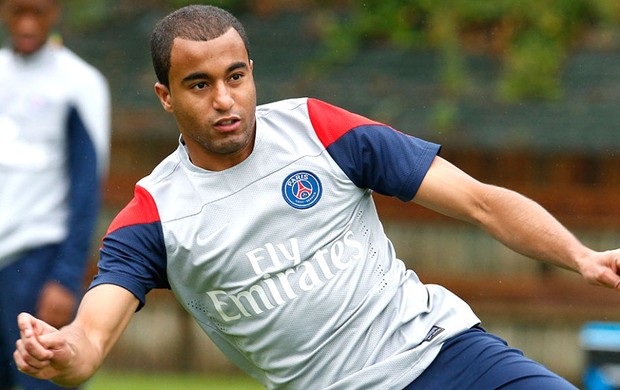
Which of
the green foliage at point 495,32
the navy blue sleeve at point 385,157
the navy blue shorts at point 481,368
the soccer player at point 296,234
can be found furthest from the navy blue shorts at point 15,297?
the green foliage at point 495,32

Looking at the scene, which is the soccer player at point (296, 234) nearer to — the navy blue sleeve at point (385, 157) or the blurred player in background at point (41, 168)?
the navy blue sleeve at point (385, 157)

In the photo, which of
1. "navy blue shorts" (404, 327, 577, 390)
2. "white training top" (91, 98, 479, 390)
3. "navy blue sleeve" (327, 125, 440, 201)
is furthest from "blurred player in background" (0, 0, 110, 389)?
"navy blue shorts" (404, 327, 577, 390)

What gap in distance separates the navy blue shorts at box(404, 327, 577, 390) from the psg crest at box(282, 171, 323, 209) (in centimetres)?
69

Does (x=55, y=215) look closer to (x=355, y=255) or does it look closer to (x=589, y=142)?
(x=355, y=255)

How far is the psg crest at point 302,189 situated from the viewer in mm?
4879

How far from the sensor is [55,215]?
7254 mm

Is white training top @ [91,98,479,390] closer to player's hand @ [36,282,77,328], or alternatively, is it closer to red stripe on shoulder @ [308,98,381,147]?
red stripe on shoulder @ [308,98,381,147]

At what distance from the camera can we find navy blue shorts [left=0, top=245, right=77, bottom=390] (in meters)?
7.04

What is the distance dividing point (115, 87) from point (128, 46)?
898mm

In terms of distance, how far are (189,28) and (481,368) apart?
1.52m

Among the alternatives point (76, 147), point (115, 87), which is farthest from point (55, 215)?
point (115, 87)

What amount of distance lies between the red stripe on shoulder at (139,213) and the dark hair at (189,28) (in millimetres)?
411

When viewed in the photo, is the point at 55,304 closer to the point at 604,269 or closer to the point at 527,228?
the point at 527,228

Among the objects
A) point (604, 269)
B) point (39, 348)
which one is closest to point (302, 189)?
point (604, 269)
